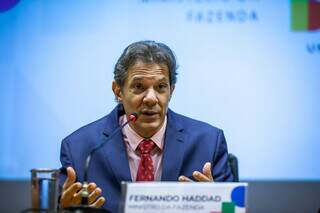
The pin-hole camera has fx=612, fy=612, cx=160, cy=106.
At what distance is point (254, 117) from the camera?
3.96 m

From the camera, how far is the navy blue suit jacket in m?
2.93

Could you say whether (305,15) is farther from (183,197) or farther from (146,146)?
(183,197)

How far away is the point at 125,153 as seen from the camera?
9.82ft

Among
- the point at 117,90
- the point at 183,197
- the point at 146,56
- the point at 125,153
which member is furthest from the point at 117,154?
the point at 183,197

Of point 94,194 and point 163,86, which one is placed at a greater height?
point 163,86

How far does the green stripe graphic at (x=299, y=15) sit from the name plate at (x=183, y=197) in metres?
2.05

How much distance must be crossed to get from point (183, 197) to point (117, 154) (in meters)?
0.88

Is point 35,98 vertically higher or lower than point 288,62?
lower

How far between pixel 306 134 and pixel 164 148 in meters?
1.33

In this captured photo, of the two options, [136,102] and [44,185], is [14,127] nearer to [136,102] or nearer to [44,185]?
[136,102]

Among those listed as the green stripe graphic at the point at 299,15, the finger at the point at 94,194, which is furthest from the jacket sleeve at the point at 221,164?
the green stripe graphic at the point at 299,15

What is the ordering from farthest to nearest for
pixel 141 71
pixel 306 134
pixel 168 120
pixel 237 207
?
pixel 306 134
pixel 168 120
pixel 141 71
pixel 237 207

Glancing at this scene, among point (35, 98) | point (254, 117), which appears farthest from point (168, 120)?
point (35, 98)

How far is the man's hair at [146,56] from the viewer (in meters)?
2.96
